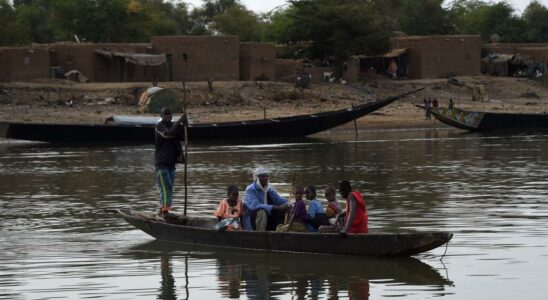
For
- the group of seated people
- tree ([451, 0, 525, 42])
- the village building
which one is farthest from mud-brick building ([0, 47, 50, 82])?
tree ([451, 0, 525, 42])

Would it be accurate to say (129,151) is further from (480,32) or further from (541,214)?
(480,32)

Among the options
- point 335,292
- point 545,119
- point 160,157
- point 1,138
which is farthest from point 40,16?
point 335,292

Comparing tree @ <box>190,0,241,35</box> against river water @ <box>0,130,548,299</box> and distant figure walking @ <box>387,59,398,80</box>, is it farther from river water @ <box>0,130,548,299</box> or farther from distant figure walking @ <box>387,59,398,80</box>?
river water @ <box>0,130,548,299</box>

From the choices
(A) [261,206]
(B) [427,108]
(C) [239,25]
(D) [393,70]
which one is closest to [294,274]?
(A) [261,206]

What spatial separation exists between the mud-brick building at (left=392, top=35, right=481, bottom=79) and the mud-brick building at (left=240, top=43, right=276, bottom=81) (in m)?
6.69

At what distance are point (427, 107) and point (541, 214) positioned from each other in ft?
70.4

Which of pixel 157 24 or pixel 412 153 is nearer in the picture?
pixel 412 153

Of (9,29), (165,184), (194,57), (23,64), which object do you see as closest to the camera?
(165,184)

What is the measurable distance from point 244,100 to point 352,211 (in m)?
26.9

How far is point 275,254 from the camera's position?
14.0m

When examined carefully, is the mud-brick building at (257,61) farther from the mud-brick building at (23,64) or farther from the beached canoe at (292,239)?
the beached canoe at (292,239)

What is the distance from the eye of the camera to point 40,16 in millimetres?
60094

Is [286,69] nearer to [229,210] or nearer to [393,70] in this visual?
[393,70]

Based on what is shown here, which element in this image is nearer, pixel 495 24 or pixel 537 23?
pixel 495 24
